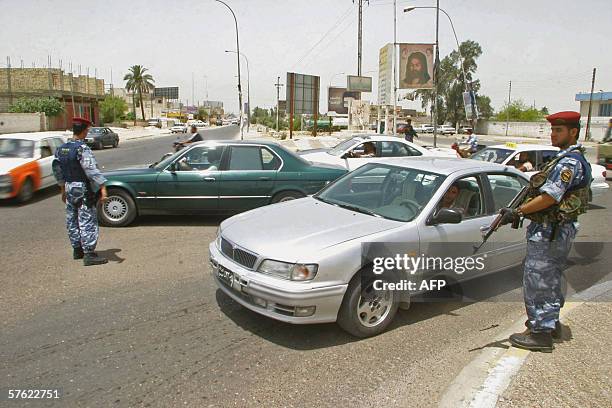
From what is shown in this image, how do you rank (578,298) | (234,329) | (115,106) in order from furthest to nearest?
(115,106) < (578,298) < (234,329)

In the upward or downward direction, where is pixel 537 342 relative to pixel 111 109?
downward

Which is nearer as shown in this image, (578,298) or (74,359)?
(74,359)

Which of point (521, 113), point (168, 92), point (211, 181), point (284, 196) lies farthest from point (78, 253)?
point (168, 92)

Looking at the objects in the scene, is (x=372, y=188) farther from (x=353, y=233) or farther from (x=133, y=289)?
(x=133, y=289)

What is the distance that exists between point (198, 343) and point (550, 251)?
277 cm

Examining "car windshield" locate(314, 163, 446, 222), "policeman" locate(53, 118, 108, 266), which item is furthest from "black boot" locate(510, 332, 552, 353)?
"policeman" locate(53, 118, 108, 266)

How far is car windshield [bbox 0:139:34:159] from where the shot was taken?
10.2 metres

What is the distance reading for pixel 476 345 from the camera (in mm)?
3662

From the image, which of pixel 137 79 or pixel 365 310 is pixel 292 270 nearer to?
pixel 365 310

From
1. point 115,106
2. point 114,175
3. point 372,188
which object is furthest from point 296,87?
point 115,106

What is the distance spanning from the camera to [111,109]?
234 feet

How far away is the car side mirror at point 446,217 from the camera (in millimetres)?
3913

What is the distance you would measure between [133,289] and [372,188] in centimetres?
270

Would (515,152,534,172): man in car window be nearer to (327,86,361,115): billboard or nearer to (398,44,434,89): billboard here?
(398,44,434,89): billboard
